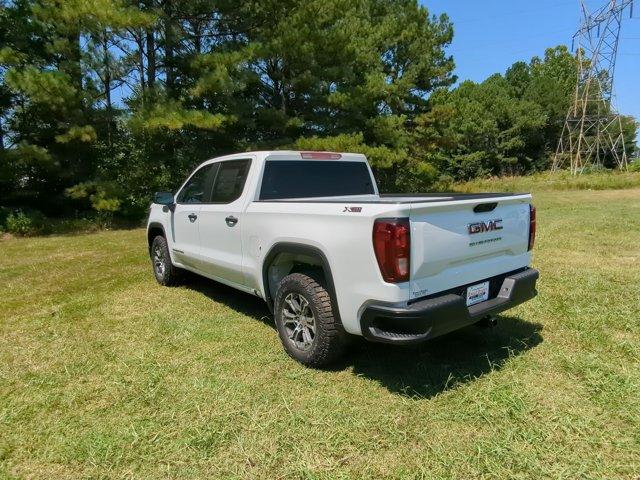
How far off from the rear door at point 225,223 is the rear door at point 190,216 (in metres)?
0.16

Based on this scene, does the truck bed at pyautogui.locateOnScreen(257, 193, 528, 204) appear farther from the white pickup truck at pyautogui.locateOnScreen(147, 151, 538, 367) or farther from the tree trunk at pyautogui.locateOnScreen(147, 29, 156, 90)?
the tree trunk at pyautogui.locateOnScreen(147, 29, 156, 90)

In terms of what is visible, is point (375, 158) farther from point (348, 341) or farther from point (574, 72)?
point (574, 72)

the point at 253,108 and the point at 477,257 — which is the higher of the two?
the point at 253,108

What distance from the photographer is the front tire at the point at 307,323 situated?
332 centimetres

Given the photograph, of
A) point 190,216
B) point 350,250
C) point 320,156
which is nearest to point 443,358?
point 350,250

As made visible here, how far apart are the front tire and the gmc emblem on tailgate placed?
3.80 ft

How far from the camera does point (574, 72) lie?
50656 mm

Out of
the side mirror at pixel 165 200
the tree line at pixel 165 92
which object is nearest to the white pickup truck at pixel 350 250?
the side mirror at pixel 165 200

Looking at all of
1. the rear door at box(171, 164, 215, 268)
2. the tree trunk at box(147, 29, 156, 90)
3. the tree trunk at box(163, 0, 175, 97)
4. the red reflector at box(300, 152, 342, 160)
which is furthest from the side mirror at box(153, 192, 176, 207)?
the tree trunk at box(147, 29, 156, 90)

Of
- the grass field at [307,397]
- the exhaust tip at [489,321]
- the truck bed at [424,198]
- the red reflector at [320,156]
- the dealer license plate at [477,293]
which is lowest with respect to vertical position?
the grass field at [307,397]

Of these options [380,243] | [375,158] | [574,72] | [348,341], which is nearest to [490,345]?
[348,341]

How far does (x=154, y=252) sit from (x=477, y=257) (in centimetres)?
473

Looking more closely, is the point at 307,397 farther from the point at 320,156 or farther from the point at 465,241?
the point at 320,156

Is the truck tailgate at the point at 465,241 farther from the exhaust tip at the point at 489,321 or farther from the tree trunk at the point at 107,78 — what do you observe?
the tree trunk at the point at 107,78
